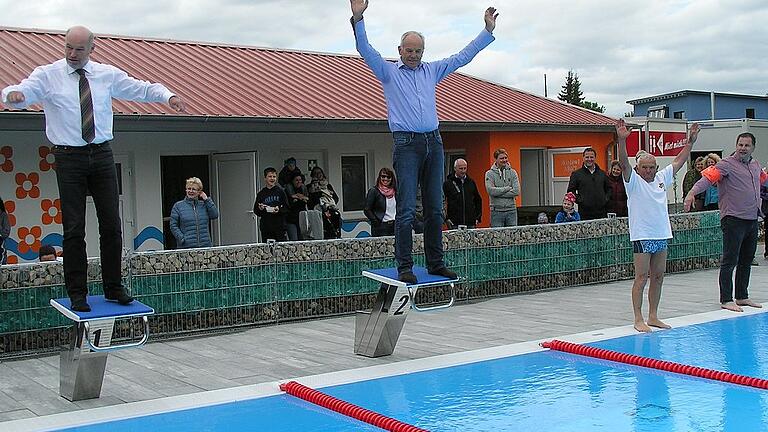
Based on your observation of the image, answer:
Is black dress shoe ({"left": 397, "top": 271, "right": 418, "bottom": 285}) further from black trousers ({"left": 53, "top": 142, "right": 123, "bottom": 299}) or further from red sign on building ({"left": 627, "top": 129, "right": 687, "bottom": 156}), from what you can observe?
red sign on building ({"left": 627, "top": 129, "right": 687, "bottom": 156})

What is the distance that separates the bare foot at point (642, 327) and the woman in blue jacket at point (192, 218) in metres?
5.45

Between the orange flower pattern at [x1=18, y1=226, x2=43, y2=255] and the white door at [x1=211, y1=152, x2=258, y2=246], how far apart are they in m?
3.45

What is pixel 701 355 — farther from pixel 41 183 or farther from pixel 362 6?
pixel 41 183

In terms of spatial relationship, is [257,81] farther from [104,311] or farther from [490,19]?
[104,311]

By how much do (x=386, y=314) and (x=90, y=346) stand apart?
2794 millimetres

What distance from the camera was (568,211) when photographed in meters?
14.4

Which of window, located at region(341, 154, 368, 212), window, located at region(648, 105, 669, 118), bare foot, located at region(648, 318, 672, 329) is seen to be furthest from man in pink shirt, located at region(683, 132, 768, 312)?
window, located at region(648, 105, 669, 118)

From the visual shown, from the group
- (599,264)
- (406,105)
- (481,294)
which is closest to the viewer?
(406,105)

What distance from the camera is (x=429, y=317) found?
11.4 meters

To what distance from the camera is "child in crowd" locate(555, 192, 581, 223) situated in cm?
1434

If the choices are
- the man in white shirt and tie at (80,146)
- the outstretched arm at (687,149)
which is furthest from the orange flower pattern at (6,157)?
the outstretched arm at (687,149)

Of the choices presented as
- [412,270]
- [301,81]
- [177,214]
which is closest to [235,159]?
[301,81]

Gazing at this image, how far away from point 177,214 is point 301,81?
7253 millimetres

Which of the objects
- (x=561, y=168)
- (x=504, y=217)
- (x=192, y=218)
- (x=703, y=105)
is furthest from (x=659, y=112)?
(x=192, y=218)
